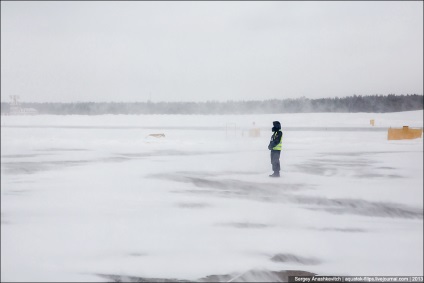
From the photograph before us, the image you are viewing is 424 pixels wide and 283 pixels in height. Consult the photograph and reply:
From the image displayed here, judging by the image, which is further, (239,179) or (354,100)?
(354,100)

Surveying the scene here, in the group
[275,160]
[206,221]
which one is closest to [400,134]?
[275,160]

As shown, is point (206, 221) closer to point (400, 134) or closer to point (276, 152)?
point (276, 152)

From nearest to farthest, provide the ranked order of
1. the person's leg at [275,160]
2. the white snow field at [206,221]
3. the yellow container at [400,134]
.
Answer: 1. the white snow field at [206,221]
2. the person's leg at [275,160]
3. the yellow container at [400,134]

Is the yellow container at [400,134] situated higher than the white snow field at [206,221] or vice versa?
the yellow container at [400,134]

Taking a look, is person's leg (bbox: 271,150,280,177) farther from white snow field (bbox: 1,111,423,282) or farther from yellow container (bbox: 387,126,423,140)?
yellow container (bbox: 387,126,423,140)

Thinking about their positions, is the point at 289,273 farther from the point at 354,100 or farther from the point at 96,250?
the point at 354,100

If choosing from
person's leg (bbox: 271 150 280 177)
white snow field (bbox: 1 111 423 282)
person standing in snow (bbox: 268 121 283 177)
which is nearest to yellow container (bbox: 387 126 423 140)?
white snow field (bbox: 1 111 423 282)

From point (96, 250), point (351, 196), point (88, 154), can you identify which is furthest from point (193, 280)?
point (88, 154)

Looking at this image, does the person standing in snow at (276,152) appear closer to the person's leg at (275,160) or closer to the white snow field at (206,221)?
the person's leg at (275,160)

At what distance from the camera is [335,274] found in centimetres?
539

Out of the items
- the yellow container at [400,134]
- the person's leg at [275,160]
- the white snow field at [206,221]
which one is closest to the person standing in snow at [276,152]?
the person's leg at [275,160]

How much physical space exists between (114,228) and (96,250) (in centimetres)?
105

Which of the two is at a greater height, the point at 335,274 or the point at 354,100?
the point at 354,100

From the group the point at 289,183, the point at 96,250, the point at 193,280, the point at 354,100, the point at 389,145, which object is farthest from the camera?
the point at 354,100
